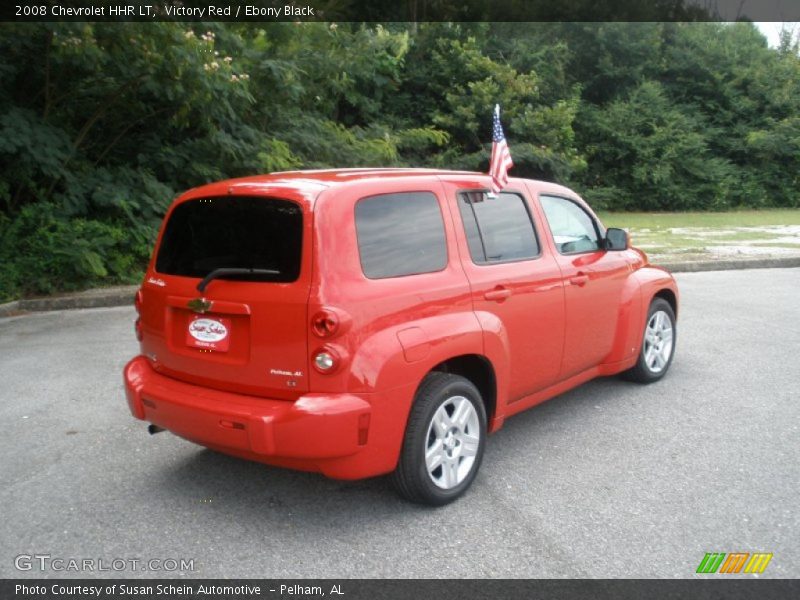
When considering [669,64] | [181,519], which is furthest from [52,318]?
[669,64]

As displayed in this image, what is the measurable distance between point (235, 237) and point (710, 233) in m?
17.2

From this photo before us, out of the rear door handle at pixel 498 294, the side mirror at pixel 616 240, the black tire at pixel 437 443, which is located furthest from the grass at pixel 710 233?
the black tire at pixel 437 443

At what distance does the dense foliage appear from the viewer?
10.6 meters

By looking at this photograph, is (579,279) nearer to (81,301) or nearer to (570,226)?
(570,226)

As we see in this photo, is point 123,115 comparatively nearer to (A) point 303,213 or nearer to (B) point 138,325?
(B) point 138,325

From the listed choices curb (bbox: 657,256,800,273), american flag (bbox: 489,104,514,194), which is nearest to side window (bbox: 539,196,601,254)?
american flag (bbox: 489,104,514,194)

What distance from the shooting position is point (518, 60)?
25859 mm

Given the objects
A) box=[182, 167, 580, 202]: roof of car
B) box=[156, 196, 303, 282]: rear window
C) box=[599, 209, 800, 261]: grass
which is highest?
box=[182, 167, 580, 202]: roof of car

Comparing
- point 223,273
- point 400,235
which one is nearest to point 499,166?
point 400,235

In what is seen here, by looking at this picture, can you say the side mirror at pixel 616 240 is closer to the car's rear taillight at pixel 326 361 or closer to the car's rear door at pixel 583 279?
the car's rear door at pixel 583 279

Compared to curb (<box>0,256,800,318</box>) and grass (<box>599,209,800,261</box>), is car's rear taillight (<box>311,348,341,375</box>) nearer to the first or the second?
curb (<box>0,256,800,318</box>)

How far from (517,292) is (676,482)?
1370 mm

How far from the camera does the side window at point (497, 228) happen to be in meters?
4.24

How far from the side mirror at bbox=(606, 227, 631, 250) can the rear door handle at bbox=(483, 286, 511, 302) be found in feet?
4.77
